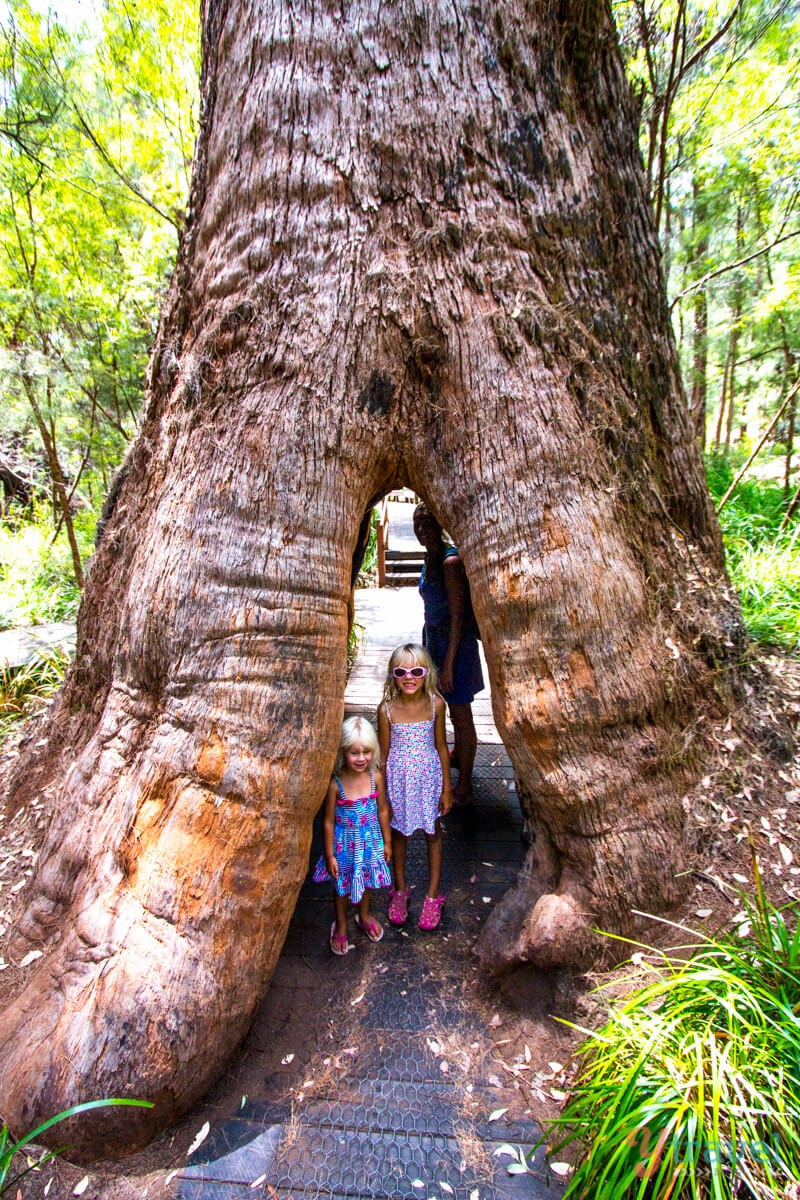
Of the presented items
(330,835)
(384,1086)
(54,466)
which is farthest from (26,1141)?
(54,466)

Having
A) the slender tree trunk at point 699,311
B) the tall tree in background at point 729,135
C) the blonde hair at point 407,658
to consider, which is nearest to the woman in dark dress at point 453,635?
the blonde hair at point 407,658

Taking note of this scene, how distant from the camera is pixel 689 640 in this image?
2529 millimetres

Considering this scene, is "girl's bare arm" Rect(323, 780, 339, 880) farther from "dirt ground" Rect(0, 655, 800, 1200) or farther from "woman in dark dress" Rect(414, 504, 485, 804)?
"woman in dark dress" Rect(414, 504, 485, 804)

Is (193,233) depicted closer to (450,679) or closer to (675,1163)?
(450,679)

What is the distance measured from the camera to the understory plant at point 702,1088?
57.2 inches

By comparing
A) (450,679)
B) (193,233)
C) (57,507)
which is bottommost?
(450,679)

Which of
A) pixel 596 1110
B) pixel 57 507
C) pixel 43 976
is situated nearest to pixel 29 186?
pixel 57 507

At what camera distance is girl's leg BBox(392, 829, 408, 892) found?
2.89 metres

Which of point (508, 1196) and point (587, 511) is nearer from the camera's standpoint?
point (508, 1196)

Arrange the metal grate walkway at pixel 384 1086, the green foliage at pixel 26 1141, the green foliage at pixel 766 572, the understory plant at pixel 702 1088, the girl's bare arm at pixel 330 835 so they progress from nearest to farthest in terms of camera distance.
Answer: the understory plant at pixel 702 1088 < the green foliage at pixel 26 1141 < the metal grate walkway at pixel 384 1086 < the girl's bare arm at pixel 330 835 < the green foliage at pixel 766 572

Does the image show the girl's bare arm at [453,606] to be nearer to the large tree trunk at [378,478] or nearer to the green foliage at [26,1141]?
the large tree trunk at [378,478]

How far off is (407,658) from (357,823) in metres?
0.78

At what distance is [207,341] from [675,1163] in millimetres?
3027

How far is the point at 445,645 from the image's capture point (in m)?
3.60
